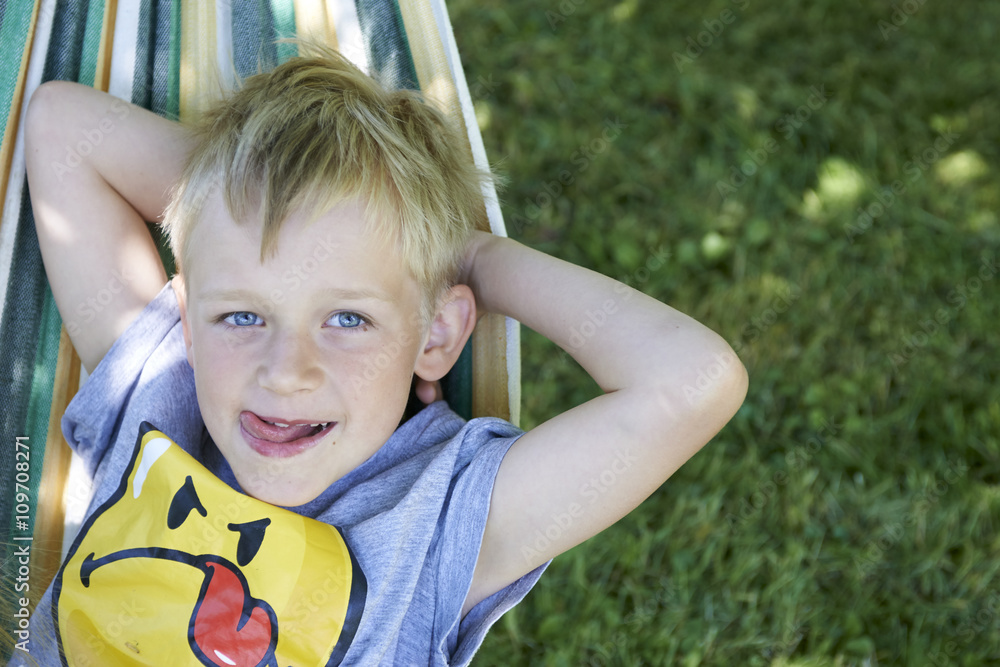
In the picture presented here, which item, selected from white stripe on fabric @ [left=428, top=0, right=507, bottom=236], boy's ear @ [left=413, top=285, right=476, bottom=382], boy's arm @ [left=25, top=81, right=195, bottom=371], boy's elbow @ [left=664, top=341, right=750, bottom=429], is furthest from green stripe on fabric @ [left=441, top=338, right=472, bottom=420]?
boy's arm @ [left=25, top=81, right=195, bottom=371]

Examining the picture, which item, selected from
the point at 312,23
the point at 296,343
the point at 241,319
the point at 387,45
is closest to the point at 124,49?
the point at 312,23

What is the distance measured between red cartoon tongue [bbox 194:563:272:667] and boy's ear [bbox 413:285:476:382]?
43 centimetres

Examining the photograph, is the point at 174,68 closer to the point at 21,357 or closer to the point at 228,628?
the point at 21,357

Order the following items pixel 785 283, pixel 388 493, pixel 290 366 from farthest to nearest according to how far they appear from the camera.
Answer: pixel 785 283
pixel 388 493
pixel 290 366

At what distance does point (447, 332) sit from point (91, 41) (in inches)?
35.2

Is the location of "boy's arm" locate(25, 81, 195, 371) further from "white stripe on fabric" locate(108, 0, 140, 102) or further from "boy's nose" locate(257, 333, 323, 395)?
"boy's nose" locate(257, 333, 323, 395)

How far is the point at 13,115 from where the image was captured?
1515 millimetres

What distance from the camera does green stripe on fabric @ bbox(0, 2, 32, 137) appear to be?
Result: 1500 millimetres

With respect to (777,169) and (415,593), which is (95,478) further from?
(777,169)

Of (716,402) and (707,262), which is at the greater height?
(716,402)

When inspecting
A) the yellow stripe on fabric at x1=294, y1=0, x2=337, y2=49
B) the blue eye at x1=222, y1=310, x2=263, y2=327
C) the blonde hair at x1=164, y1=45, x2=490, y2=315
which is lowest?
the blue eye at x1=222, y1=310, x2=263, y2=327

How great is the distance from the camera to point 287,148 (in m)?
1.26

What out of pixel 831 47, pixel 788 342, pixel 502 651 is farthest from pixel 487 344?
pixel 831 47

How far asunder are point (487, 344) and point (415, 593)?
1.43 feet
